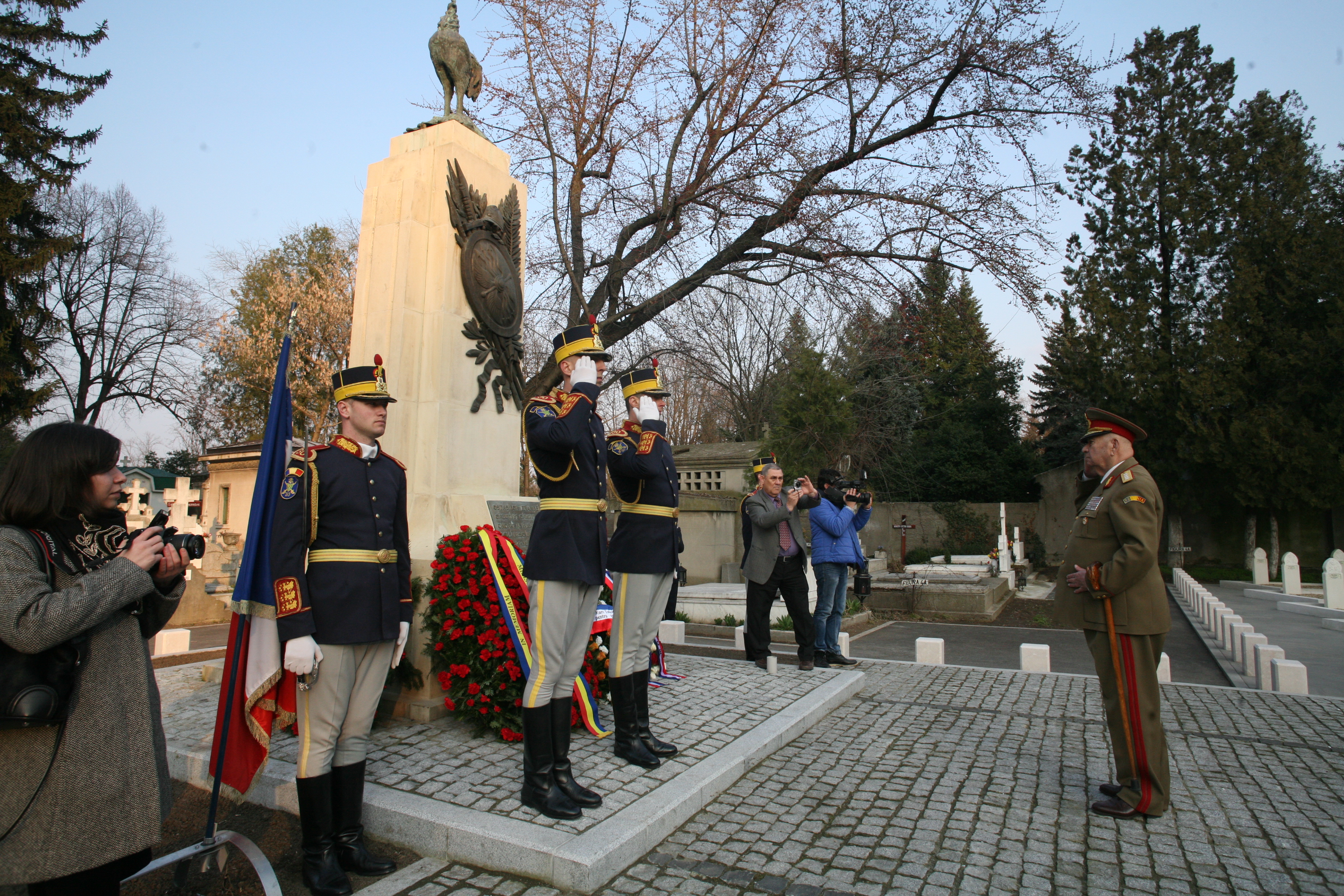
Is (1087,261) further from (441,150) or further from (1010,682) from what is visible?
(441,150)

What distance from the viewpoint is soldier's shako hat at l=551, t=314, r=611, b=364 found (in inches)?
158

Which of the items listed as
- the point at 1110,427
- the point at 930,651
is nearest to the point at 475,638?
the point at 1110,427

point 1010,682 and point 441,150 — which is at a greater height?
point 441,150

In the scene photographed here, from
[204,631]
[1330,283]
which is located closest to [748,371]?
[1330,283]

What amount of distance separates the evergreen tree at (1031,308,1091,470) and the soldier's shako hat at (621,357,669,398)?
2249 centimetres

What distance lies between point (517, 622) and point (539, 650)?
939mm

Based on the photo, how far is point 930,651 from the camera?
7977 millimetres

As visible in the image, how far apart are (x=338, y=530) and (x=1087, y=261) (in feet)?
91.5

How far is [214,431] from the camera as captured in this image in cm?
2748

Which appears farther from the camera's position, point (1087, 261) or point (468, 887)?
point (1087, 261)

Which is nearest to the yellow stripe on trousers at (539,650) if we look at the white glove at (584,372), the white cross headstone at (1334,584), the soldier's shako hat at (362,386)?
the white glove at (584,372)

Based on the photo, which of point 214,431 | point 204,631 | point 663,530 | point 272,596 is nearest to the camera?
point 272,596

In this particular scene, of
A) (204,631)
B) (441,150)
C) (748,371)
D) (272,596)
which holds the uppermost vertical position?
(748,371)

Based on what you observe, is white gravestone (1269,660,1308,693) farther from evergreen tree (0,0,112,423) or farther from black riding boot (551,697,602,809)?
evergreen tree (0,0,112,423)
